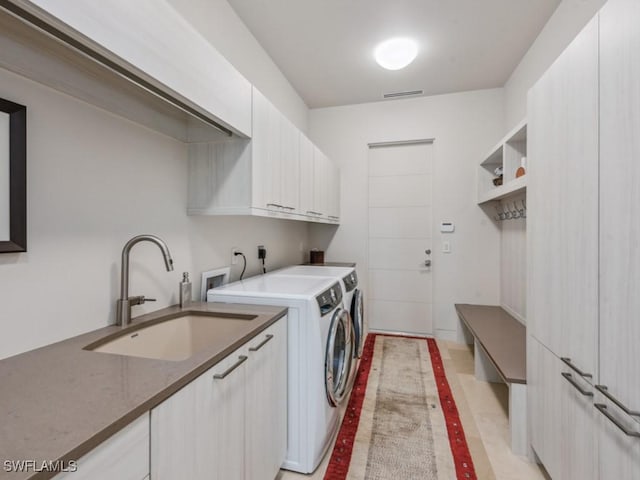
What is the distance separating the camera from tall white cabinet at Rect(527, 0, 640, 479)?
938 millimetres

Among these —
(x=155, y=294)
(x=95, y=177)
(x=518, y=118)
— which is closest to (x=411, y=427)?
(x=155, y=294)

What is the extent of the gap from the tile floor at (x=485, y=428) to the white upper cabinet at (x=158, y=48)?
6.01 ft

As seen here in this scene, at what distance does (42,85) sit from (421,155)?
3.49m

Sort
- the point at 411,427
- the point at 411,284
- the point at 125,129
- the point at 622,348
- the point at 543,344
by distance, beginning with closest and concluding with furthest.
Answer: the point at 622,348 < the point at 125,129 < the point at 543,344 < the point at 411,427 < the point at 411,284

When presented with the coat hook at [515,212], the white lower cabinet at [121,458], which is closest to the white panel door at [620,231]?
the white lower cabinet at [121,458]

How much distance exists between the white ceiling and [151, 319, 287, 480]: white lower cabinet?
2.20 metres

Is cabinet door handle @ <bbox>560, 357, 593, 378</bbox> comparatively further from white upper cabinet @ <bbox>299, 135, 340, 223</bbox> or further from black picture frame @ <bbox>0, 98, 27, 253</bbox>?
black picture frame @ <bbox>0, 98, 27, 253</bbox>

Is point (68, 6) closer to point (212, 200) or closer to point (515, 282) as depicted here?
point (212, 200)

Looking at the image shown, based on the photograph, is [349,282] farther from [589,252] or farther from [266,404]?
[589,252]

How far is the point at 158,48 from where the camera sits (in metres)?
1.03

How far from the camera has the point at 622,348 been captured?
963mm

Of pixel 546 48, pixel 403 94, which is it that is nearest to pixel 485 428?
pixel 546 48

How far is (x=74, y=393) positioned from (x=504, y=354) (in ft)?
7.61

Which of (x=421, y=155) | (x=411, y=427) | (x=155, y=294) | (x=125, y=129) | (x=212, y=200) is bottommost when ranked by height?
(x=411, y=427)
